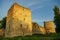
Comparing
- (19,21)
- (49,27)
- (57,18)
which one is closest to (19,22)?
(19,21)

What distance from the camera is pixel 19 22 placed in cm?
2430

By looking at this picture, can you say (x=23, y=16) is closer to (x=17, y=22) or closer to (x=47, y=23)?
(x=17, y=22)

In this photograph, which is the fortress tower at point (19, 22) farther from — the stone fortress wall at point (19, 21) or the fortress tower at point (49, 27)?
the fortress tower at point (49, 27)

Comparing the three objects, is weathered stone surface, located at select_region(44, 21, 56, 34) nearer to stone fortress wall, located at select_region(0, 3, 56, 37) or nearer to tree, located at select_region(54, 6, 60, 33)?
tree, located at select_region(54, 6, 60, 33)

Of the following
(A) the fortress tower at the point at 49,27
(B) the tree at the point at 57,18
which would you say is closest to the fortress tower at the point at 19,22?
(B) the tree at the point at 57,18

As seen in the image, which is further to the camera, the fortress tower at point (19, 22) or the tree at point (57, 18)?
the tree at point (57, 18)

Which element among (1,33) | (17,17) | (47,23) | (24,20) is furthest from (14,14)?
(47,23)

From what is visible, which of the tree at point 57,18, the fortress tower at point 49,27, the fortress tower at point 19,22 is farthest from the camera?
the fortress tower at point 49,27

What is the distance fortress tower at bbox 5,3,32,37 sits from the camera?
78.0 ft

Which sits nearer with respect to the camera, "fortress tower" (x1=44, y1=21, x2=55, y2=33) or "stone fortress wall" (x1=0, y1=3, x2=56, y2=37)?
"stone fortress wall" (x1=0, y1=3, x2=56, y2=37)

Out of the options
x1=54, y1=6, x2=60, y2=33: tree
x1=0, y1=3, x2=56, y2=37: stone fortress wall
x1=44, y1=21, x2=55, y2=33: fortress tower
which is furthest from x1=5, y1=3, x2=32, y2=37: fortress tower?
x1=44, y1=21, x2=55, y2=33: fortress tower

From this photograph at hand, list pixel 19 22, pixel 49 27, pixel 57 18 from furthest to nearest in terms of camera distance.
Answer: pixel 49 27
pixel 57 18
pixel 19 22

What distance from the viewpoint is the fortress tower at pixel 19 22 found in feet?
78.0

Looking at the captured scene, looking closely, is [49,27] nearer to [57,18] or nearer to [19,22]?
[57,18]
